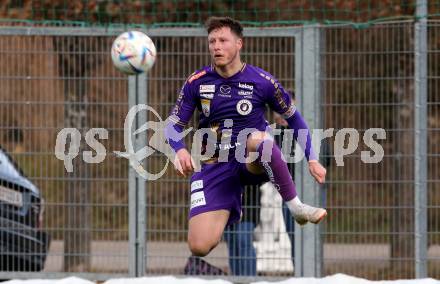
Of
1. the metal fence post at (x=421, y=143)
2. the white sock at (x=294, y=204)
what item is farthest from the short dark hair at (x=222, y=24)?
the metal fence post at (x=421, y=143)

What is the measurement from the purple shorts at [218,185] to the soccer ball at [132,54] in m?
1.22

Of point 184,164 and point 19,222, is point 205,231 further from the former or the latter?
point 19,222

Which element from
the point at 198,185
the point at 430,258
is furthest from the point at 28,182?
the point at 430,258

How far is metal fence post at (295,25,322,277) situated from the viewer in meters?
11.5

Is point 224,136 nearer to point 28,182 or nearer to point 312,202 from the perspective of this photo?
point 312,202

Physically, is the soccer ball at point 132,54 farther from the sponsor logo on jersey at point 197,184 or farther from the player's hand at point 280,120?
the player's hand at point 280,120

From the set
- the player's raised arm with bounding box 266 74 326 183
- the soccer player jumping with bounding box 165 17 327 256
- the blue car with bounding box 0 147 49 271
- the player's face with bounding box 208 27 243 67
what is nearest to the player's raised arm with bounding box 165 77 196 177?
the soccer player jumping with bounding box 165 17 327 256

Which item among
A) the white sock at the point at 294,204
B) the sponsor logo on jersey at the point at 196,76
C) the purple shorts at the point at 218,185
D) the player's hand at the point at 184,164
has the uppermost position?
the sponsor logo on jersey at the point at 196,76

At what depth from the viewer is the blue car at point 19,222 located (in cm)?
1148

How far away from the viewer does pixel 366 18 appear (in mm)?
14062

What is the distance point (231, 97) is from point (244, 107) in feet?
0.47

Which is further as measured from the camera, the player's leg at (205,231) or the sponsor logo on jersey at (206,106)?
the sponsor logo on jersey at (206,106)

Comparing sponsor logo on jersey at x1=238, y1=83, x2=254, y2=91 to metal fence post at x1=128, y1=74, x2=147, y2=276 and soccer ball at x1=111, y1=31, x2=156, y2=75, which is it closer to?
soccer ball at x1=111, y1=31, x2=156, y2=75

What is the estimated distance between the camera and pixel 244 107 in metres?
9.44
